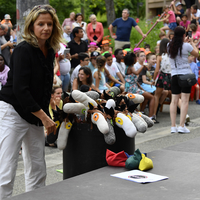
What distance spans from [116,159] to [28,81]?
3.59ft

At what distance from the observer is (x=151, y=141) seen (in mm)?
6906

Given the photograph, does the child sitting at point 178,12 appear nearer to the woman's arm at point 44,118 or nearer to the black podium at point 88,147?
the black podium at point 88,147

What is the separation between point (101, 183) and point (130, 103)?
1.20m

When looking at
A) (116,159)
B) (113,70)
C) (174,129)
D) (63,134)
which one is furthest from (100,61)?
(116,159)

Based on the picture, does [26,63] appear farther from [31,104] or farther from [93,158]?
[93,158]

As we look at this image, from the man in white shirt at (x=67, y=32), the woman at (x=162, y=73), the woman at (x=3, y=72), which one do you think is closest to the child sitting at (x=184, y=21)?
the man in white shirt at (x=67, y=32)

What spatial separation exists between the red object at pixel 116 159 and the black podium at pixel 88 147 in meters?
0.13

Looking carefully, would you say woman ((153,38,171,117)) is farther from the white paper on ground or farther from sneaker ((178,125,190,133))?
the white paper on ground

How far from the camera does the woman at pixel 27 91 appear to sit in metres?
2.96

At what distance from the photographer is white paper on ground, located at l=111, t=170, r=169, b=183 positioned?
116 inches

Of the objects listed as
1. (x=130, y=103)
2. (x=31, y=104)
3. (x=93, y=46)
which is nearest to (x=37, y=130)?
(x=31, y=104)

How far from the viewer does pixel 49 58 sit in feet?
10.6

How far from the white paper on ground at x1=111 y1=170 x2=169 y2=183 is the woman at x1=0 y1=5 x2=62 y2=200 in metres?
0.74

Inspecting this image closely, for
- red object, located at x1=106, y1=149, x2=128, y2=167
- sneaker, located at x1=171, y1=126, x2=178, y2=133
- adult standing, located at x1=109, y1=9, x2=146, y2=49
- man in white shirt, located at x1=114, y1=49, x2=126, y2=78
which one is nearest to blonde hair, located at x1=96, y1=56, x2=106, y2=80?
man in white shirt, located at x1=114, y1=49, x2=126, y2=78
